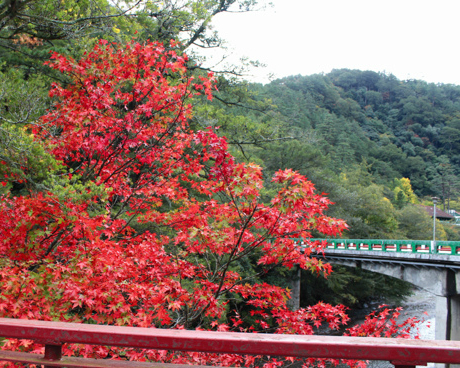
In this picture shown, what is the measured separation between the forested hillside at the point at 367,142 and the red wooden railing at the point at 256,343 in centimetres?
1227

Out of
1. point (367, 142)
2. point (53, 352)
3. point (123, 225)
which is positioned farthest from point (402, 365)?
point (367, 142)

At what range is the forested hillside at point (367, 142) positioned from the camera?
29062mm

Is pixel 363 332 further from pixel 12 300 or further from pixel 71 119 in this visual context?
pixel 71 119

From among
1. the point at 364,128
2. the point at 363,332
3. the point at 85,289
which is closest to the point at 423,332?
the point at 363,332

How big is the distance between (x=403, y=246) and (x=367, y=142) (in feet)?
223

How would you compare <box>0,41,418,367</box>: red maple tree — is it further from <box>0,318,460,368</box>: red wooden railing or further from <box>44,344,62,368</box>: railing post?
<box>0,318,460,368</box>: red wooden railing

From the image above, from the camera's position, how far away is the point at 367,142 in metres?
85.6

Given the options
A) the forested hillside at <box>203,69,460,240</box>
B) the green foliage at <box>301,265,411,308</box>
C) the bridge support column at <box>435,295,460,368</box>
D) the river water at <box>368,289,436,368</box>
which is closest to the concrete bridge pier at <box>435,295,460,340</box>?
the bridge support column at <box>435,295,460,368</box>

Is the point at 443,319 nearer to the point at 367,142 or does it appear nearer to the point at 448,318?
the point at 448,318

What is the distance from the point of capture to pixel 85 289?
13.3 ft

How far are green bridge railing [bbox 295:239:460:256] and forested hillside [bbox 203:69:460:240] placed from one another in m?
6.23

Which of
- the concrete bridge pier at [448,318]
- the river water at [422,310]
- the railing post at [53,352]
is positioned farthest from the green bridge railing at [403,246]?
the railing post at [53,352]

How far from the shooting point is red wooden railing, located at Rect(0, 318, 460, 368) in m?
1.42

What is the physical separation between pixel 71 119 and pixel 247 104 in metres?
11.1
